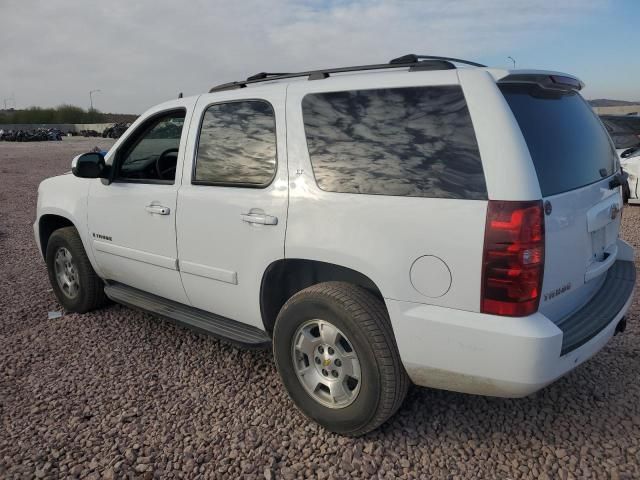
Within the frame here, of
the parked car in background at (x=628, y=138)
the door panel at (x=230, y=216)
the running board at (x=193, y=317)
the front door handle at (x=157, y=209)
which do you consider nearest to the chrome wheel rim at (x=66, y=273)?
the running board at (x=193, y=317)

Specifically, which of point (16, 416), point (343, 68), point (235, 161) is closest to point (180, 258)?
point (235, 161)

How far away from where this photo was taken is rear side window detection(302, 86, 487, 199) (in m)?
2.30

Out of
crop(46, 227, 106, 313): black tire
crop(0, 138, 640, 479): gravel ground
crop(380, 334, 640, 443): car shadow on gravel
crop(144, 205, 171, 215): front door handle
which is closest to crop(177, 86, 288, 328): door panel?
crop(144, 205, 171, 215): front door handle

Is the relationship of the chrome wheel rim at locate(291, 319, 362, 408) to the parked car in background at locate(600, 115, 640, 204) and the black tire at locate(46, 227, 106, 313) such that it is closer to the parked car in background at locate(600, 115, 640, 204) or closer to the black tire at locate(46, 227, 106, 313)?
the black tire at locate(46, 227, 106, 313)

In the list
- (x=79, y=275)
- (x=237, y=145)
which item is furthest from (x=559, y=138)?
(x=79, y=275)

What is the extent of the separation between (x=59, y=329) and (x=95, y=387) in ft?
3.97

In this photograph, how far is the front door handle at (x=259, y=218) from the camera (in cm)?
284

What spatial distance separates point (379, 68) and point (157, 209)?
1731mm

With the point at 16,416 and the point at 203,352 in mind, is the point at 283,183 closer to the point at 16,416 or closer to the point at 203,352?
the point at 203,352

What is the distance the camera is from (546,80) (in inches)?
97.1

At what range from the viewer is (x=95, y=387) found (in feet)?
11.1

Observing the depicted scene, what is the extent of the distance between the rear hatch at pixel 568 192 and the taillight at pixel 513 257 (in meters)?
0.07

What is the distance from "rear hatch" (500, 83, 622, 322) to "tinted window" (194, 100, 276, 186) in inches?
51.8

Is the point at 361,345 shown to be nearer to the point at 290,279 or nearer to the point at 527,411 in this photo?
the point at 290,279
